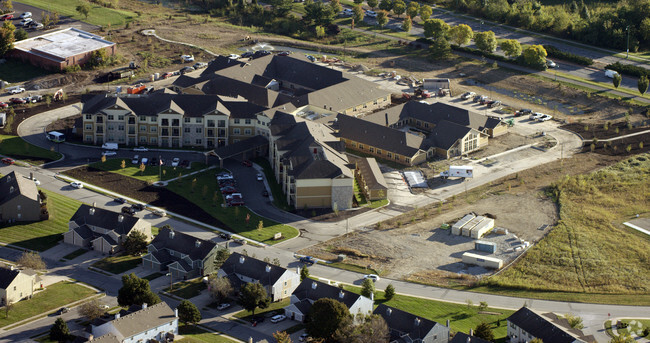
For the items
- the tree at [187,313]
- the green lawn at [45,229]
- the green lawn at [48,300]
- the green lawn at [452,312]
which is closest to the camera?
the tree at [187,313]

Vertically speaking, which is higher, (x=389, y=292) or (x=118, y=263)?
(x=389, y=292)

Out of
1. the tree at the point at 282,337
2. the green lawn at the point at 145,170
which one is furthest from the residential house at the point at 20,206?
the tree at the point at 282,337

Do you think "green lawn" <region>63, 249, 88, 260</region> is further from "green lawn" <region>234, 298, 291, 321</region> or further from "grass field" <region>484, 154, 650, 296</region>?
"grass field" <region>484, 154, 650, 296</region>

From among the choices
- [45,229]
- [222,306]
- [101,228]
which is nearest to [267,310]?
[222,306]

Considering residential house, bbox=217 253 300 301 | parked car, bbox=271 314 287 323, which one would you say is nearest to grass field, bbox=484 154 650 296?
residential house, bbox=217 253 300 301

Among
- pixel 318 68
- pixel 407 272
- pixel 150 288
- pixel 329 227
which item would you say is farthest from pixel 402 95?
pixel 150 288

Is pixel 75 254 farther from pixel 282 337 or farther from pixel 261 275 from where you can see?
pixel 282 337

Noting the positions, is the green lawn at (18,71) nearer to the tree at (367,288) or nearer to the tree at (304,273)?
the tree at (304,273)
